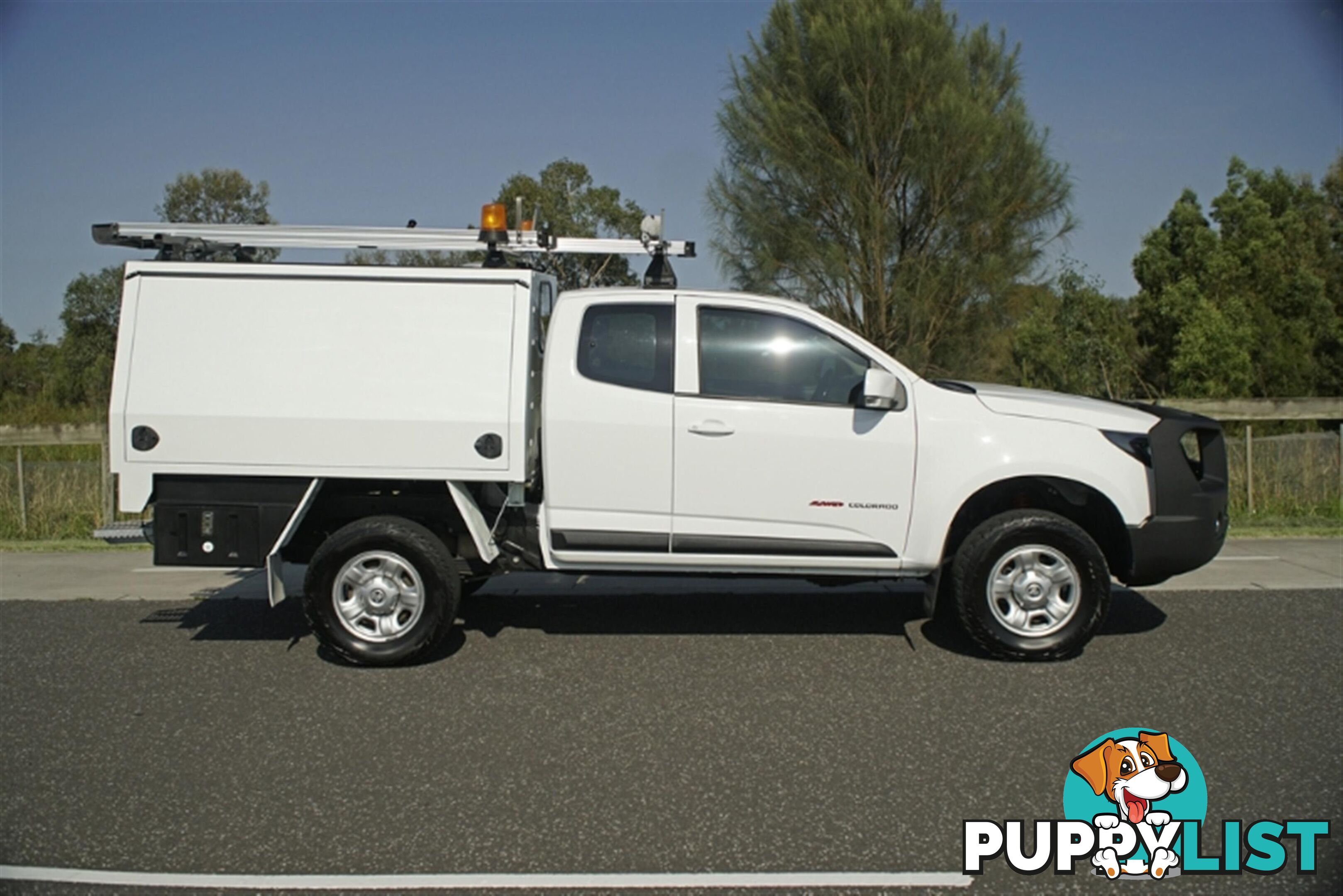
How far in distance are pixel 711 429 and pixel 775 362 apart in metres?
0.57

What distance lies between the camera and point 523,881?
4.10m

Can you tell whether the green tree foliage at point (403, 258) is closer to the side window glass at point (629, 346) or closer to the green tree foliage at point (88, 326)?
the side window glass at point (629, 346)

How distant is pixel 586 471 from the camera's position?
6836mm

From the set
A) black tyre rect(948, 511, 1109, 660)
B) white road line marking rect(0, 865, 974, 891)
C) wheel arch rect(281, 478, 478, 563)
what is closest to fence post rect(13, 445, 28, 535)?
wheel arch rect(281, 478, 478, 563)

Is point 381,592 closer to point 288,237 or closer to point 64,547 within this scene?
point 288,237

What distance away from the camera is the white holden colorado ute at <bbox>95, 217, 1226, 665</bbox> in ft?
22.2

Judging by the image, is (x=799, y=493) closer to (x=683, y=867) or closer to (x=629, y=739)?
(x=629, y=739)

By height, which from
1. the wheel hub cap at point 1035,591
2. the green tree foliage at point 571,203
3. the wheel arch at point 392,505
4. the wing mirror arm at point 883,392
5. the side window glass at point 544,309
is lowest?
the wheel hub cap at point 1035,591

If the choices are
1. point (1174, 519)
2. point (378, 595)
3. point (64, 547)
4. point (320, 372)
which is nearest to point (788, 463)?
point (1174, 519)

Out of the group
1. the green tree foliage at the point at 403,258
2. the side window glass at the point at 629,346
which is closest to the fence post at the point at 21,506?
the green tree foliage at the point at 403,258

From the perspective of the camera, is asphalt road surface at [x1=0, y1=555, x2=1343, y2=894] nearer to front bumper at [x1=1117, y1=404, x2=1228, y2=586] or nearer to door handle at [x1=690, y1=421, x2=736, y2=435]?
front bumper at [x1=1117, y1=404, x2=1228, y2=586]

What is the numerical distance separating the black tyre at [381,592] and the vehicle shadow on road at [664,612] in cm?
27

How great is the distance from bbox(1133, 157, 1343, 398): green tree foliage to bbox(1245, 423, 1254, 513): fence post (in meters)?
11.0

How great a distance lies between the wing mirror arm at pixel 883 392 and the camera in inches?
260
